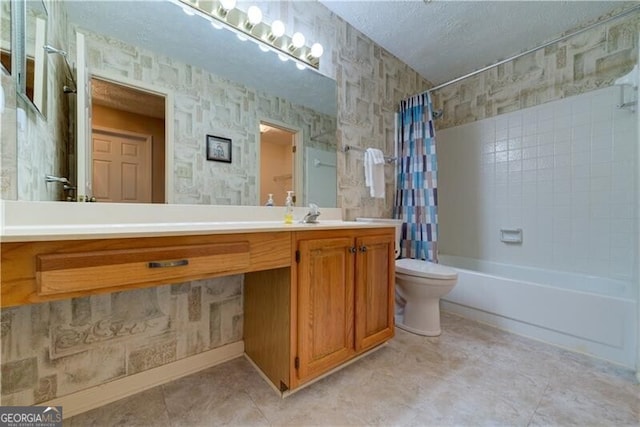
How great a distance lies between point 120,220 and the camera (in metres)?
1.11

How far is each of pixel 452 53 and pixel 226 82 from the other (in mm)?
2183

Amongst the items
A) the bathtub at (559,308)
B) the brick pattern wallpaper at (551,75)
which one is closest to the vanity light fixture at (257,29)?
the brick pattern wallpaper at (551,75)

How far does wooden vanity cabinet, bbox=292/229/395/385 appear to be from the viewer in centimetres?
113

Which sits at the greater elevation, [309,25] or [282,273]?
[309,25]

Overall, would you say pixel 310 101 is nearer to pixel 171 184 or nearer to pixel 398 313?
pixel 171 184

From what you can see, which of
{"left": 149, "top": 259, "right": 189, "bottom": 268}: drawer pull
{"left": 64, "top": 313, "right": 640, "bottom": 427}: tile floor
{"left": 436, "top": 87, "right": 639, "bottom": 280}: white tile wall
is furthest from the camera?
{"left": 436, "top": 87, "right": 639, "bottom": 280}: white tile wall

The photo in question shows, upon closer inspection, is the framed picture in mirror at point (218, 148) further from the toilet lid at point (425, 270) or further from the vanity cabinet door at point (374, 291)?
the toilet lid at point (425, 270)

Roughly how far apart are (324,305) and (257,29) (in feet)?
5.58

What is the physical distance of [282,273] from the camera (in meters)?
1.15

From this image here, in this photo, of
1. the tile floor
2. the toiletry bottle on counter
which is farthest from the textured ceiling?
the tile floor

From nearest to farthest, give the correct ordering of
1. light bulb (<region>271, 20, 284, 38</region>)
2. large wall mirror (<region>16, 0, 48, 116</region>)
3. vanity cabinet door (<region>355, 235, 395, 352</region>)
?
large wall mirror (<region>16, 0, 48, 116</region>) → vanity cabinet door (<region>355, 235, 395, 352</region>) → light bulb (<region>271, 20, 284, 38</region>)

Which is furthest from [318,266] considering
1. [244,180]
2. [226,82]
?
[226,82]

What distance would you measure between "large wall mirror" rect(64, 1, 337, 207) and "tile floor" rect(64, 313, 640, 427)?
3.01 ft

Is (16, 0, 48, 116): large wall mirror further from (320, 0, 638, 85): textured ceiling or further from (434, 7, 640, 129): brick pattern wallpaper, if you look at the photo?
(434, 7, 640, 129): brick pattern wallpaper
